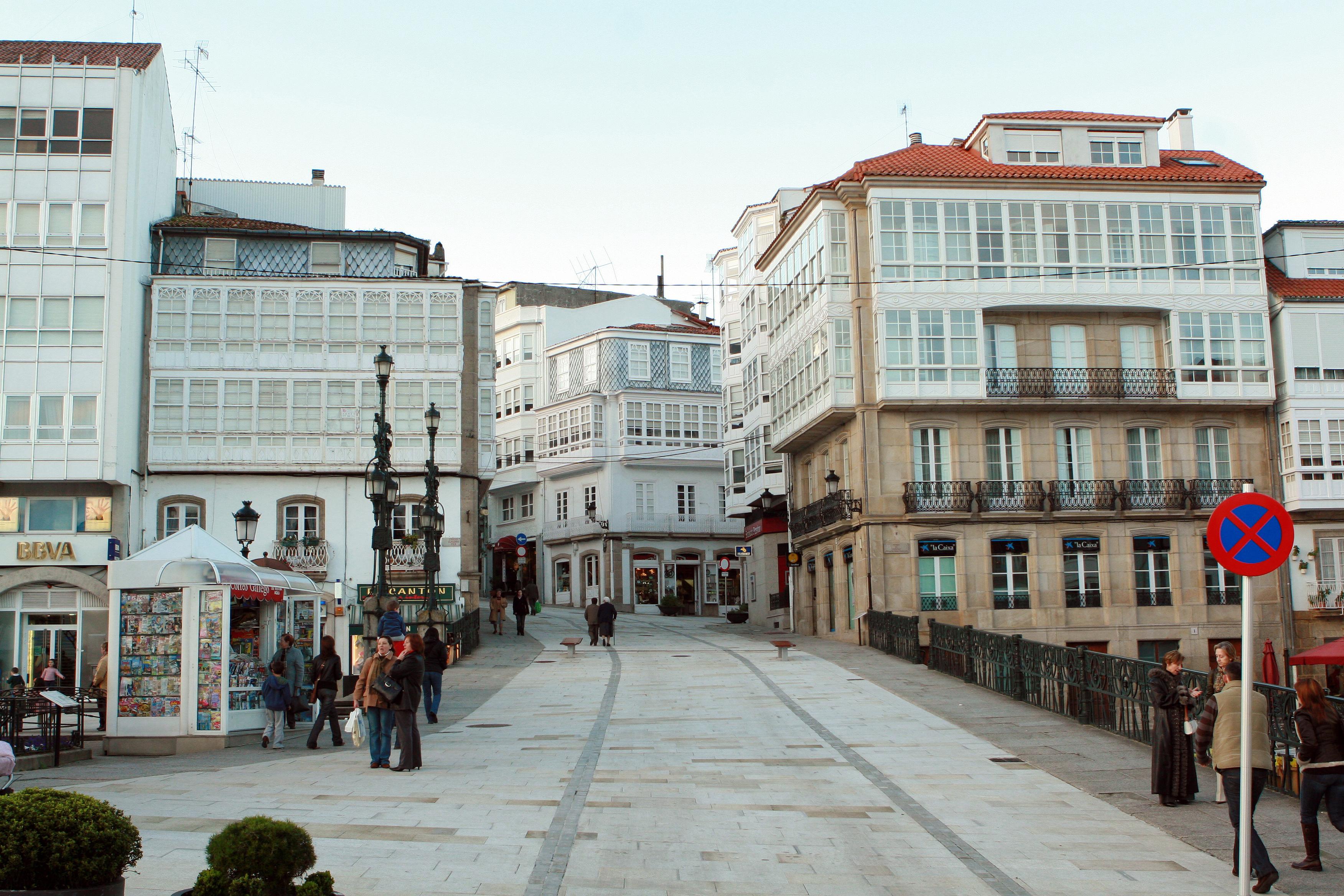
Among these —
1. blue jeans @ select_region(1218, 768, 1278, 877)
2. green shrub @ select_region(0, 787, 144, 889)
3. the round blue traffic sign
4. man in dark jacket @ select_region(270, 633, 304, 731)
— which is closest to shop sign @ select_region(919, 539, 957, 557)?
man in dark jacket @ select_region(270, 633, 304, 731)

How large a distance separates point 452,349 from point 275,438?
6292 millimetres

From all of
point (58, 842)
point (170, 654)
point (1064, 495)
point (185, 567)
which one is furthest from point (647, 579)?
point (58, 842)

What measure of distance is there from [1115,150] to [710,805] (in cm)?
3375

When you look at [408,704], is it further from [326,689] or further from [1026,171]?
[1026,171]

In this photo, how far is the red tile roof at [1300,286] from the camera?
129 ft

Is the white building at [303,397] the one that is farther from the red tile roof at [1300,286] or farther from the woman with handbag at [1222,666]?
the woman with handbag at [1222,666]

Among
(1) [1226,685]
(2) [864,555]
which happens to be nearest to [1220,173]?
(2) [864,555]

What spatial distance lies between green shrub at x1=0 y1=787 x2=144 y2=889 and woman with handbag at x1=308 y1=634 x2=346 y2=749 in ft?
37.1

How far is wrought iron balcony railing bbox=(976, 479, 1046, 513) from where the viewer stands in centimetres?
3762

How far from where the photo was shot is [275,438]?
4153cm

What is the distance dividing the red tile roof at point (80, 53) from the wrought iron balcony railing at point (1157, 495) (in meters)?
33.2

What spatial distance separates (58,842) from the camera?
6.50 m

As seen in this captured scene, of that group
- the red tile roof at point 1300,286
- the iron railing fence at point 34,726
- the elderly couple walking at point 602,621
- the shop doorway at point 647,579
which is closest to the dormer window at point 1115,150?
the red tile roof at point 1300,286

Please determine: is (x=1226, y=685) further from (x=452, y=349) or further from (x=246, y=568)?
(x=452, y=349)
